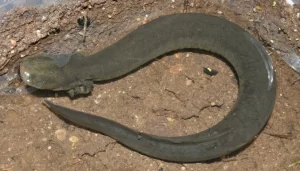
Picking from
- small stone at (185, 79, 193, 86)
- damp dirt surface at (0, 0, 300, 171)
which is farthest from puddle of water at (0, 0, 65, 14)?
small stone at (185, 79, 193, 86)

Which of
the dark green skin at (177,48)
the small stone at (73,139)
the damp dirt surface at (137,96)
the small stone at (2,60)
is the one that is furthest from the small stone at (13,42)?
the small stone at (73,139)

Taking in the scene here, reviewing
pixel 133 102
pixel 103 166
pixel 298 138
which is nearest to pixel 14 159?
pixel 103 166

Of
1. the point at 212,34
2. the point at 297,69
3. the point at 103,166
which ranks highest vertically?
the point at 212,34

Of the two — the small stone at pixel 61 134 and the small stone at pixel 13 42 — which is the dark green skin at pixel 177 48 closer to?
the small stone at pixel 61 134

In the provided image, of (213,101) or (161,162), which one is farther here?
(213,101)

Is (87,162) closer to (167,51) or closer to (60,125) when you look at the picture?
(60,125)

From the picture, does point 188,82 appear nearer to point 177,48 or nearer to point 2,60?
point 177,48

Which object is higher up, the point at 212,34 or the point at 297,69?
the point at 212,34
